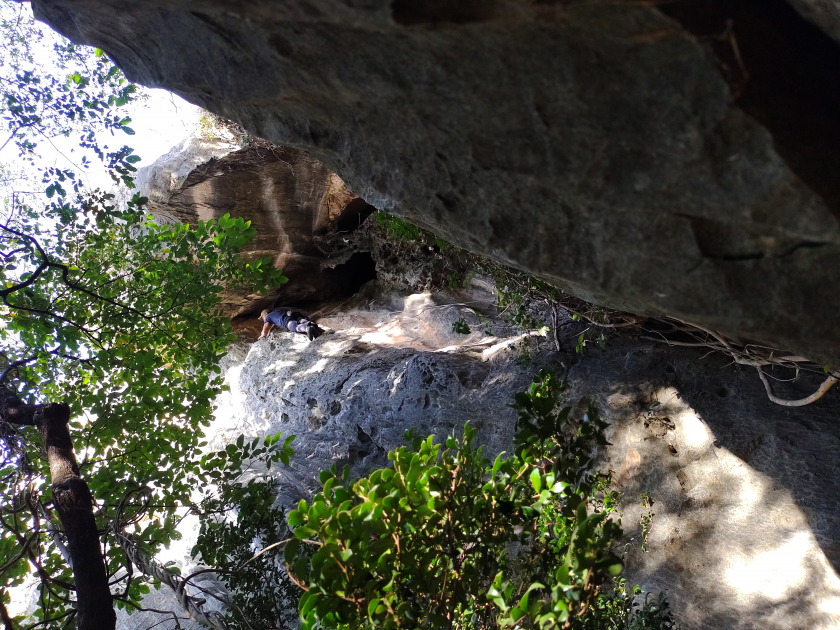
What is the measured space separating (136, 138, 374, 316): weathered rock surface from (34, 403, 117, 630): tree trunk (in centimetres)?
600

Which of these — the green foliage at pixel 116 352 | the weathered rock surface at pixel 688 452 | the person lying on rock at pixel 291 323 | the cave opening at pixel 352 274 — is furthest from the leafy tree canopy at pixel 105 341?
the cave opening at pixel 352 274

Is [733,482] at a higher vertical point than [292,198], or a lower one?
lower

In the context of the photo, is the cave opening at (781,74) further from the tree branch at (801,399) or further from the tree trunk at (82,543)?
the tree trunk at (82,543)

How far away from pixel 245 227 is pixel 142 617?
6.33m

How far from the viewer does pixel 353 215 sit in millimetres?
10688

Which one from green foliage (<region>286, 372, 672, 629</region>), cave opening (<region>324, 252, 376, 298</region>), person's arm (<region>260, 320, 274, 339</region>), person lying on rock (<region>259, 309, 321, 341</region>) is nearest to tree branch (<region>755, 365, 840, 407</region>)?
green foliage (<region>286, 372, 672, 629</region>)

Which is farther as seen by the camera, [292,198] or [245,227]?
[292,198]

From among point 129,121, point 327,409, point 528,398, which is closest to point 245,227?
point 129,121

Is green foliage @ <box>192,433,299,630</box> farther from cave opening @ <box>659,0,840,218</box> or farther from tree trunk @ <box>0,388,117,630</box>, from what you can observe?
cave opening @ <box>659,0,840,218</box>

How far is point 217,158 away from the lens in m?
8.51

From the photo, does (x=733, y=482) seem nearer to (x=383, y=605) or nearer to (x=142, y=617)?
(x=383, y=605)

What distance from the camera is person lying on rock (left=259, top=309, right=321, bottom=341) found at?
9273 mm

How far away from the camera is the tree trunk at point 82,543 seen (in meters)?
3.12

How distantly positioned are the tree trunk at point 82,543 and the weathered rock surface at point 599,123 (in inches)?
101
